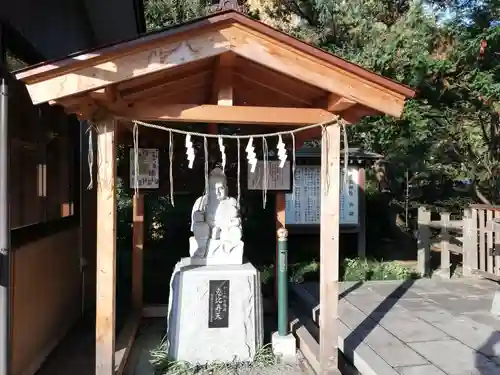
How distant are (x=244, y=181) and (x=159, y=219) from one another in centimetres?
588

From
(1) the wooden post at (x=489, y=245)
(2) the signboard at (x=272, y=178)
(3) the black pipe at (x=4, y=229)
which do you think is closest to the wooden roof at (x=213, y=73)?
(3) the black pipe at (x=4, y=229)

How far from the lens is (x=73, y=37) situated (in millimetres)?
6457

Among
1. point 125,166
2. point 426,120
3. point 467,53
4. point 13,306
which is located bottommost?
point 13,306

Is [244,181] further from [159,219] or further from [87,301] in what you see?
[159,219]

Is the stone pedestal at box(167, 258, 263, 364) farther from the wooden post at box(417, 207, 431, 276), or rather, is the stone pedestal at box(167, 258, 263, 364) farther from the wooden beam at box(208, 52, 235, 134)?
the wooden post at box(417, 207, 431, 276)

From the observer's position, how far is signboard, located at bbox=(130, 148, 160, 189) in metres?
5.98

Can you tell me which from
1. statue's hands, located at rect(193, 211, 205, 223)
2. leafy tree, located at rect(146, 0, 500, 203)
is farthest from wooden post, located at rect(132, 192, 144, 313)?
leafy tree, located at rect(146, 0, 500, 203)

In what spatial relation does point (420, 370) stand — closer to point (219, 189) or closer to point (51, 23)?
point (219, 189)

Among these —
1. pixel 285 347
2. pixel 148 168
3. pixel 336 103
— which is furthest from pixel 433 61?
pixel 285 347

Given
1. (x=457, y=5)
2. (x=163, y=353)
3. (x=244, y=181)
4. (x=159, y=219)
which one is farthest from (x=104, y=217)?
(x=159, y=219)

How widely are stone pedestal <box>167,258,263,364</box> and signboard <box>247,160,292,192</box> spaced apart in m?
1.68

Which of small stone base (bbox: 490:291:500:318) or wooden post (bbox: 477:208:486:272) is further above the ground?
wooden post (bbox: 477:208:486:272)

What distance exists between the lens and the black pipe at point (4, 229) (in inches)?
143

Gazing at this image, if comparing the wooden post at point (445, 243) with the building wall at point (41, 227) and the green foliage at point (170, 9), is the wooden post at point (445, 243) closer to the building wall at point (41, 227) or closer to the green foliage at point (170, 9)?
the building wall at point (41, 227)
